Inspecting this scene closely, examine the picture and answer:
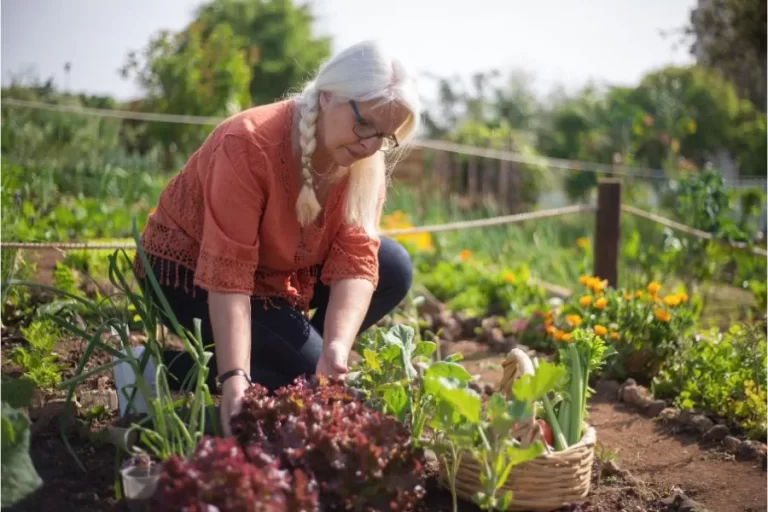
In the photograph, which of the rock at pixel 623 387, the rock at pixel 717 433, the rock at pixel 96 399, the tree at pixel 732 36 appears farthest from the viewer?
the tree at pixel 732 36

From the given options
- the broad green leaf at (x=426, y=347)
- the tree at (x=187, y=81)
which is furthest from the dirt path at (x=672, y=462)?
the tree at (x=187, y=81)

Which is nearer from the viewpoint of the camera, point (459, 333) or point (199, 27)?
point (459, 333)

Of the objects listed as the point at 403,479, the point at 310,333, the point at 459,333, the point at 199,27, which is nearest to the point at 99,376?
the point at 310,333

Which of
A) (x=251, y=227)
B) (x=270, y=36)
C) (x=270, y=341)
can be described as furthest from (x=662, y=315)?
(x=270, y=36)

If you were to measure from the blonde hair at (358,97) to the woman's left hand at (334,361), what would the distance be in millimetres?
384

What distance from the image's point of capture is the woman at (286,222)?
6.89 ft

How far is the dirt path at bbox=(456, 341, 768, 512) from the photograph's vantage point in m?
2.44

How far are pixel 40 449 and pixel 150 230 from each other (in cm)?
71

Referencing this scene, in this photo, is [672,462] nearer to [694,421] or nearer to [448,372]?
[694,421]

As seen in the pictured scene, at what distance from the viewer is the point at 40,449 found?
80.8 inches

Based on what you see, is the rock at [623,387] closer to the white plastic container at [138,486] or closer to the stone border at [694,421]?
the stone border at [694,421]

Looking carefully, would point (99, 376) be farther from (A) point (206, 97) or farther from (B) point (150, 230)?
(A) point (206, 97)

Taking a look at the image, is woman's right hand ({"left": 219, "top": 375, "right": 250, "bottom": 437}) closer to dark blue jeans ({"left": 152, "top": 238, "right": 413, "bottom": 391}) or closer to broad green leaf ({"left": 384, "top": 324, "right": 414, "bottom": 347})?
broad green leaf ({"left": 384, "top": 324, "right": 414, "bottom": 347})

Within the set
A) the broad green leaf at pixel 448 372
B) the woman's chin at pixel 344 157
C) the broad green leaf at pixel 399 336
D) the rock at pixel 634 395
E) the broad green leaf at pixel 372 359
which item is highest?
the woman's chin at pixel 344 157
